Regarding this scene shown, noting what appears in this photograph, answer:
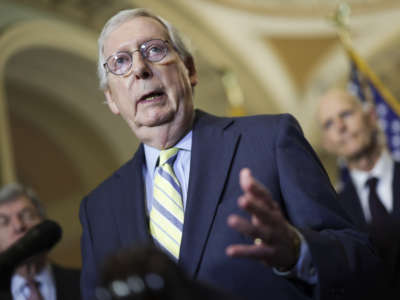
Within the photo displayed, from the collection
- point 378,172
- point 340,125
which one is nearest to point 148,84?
point 378,172

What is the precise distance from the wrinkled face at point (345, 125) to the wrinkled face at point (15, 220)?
203 cm

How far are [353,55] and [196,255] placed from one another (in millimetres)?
4389

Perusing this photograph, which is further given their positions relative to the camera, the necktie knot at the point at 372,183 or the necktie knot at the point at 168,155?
the necktie knot at the point at 372,183

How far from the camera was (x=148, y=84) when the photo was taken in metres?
1.70

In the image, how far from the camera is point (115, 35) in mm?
1779

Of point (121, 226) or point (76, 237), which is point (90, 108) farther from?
point (121, 226)

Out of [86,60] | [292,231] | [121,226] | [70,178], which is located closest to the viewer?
[292,231]

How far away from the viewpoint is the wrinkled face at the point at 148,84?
5.58 ft

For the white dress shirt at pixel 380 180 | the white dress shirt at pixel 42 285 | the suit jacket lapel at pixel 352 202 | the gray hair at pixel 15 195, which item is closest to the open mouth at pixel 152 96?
the white dress shirt at pixel 42 285

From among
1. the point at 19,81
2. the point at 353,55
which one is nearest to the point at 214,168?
the point at 353,55

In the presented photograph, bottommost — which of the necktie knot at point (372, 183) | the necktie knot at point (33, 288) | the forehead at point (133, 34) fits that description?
the necktie knot at point (372, 183)

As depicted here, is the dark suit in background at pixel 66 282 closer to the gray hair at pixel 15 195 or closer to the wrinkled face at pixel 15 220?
the wrinkled face at pixel 15 220

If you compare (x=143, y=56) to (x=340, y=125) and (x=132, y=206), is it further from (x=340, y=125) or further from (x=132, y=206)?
(x=340, y=125)

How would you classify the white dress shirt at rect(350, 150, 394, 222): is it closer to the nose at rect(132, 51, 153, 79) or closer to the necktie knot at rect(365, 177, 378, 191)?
the necktie knot at rect(365, 177, 378, 191)
